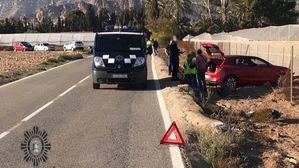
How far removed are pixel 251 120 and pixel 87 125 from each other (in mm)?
4769

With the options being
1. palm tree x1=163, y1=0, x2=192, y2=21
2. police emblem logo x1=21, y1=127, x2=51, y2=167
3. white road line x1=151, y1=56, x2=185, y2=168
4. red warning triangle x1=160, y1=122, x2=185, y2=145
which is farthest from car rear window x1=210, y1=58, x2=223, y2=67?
palm tree x1=163, y1=0, x2=192, y2=21

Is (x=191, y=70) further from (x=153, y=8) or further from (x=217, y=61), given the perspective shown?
(x=153, y=8)

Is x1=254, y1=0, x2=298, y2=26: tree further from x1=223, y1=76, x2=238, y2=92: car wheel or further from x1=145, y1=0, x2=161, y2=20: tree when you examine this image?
x1=223, y1=76, x2=238, y2=92: car wheel

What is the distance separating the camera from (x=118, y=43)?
19828mm

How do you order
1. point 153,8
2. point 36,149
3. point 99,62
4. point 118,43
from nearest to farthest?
point 36,149, point 99,62, point 118,43, point 153,8

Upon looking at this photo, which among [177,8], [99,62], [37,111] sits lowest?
[37,111]

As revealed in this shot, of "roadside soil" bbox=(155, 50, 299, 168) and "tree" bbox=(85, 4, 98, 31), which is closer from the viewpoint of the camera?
"roadside soil" bbox=(155, 50, 299, 168)

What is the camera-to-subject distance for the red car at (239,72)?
21.3 metres

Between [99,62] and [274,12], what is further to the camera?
[274,12]

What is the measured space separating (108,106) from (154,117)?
8.04 feet

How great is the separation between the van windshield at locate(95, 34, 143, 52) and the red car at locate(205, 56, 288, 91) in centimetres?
343

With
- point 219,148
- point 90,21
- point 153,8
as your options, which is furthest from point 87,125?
point 90,21

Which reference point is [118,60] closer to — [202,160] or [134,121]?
[134,121]

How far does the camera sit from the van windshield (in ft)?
64.6
